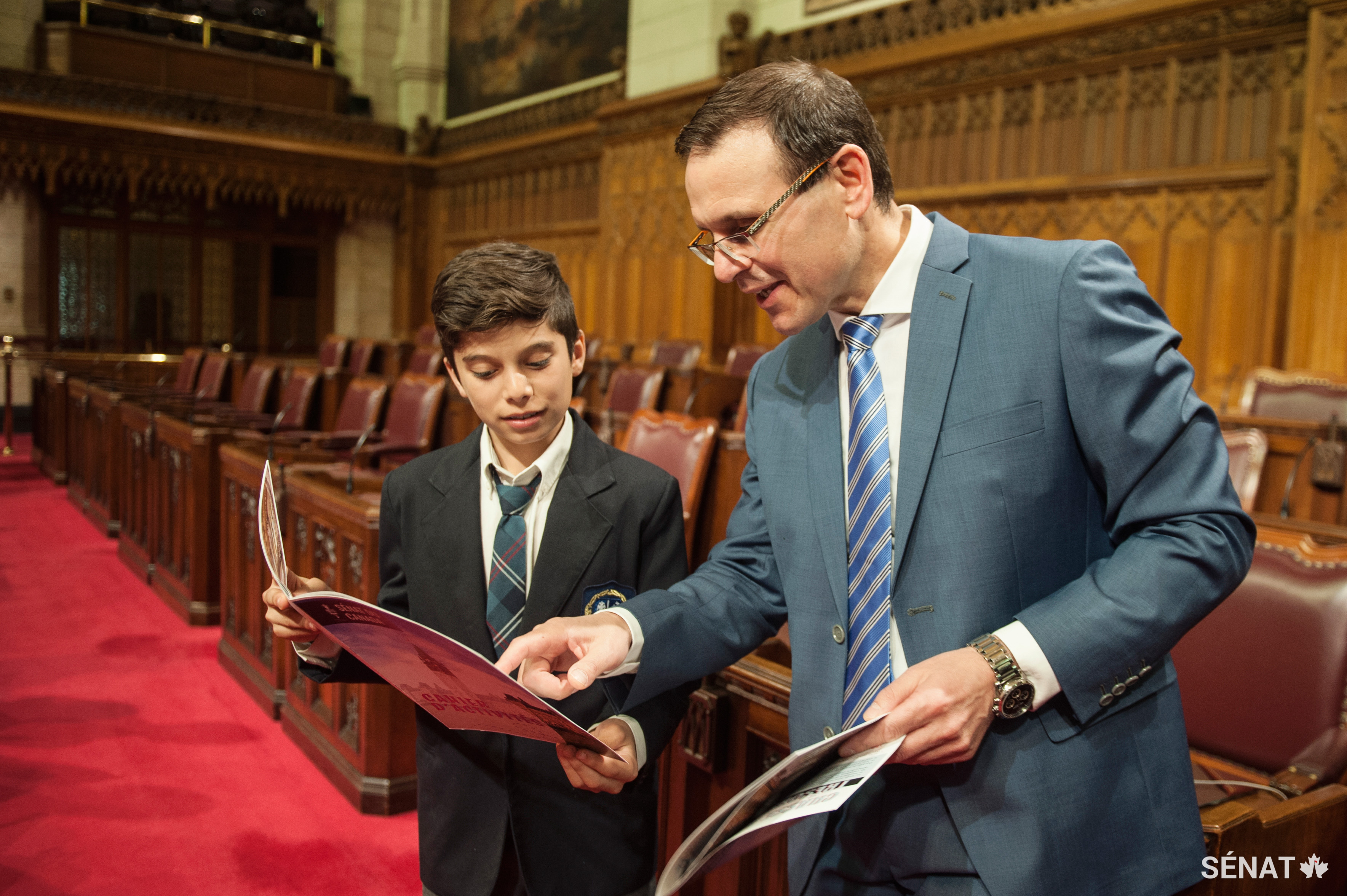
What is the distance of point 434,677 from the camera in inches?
41.7

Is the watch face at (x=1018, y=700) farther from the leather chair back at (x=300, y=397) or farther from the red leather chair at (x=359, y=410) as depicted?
the leather chair back at (x=300, y=397)

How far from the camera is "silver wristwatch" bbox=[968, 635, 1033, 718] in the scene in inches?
38.4

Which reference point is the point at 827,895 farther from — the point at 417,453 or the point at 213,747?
the point at 417,453

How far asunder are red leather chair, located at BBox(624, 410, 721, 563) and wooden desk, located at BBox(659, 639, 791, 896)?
4.35ft

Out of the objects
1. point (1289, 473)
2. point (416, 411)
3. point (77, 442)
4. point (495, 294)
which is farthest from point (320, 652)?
point (77, 442)

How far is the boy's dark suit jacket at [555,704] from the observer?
1337mm

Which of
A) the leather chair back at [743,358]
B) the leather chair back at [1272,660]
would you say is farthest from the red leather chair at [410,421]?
the leather chair back at [1272,660]

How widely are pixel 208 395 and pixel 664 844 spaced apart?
23.8 feet

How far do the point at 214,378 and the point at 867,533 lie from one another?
8129 millimetres

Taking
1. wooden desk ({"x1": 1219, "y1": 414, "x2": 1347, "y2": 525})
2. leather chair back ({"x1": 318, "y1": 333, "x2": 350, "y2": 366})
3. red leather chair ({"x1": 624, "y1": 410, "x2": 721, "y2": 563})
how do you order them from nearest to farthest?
red leather chair ({"x1": 624, "y1": 410, "x2": 721, "y2": 563}), wooden desk ({"x1": 1219, "y1": 414, "x2": 1347, "y2": 525}), leather chair back ({"x1": 318, "y1": 333, "x2": 350, "y2": 366})

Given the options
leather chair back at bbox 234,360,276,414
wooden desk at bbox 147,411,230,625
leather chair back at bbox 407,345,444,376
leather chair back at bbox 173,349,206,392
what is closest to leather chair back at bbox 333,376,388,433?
wooden desk at bbox 147,411,230,625

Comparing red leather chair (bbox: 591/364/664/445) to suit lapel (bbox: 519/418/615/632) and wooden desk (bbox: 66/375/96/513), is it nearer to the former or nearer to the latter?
wooden desk (bbox: 66/375/96/513)

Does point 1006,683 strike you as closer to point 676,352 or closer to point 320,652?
point 320,652

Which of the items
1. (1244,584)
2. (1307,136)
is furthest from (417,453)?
(1307,136)
